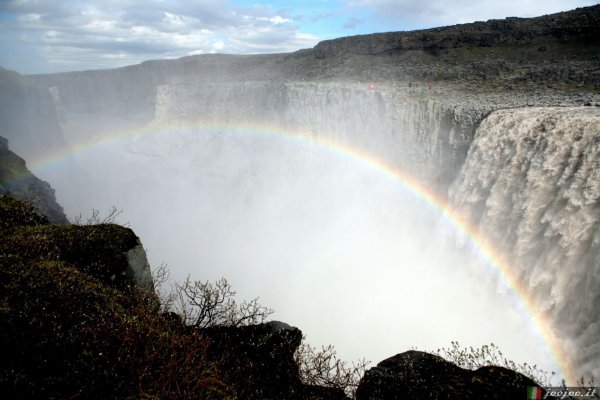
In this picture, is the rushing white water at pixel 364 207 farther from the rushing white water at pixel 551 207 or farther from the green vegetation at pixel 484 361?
the green vegetation at pixel 484 361

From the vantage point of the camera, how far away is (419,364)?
8.43 m

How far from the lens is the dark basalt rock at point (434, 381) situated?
23.3 feet

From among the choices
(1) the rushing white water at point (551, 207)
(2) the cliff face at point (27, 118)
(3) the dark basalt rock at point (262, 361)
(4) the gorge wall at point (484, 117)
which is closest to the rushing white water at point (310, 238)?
(1) the rushing white water at point (551, 207)

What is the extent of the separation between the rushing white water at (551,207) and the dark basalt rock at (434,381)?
6705mm

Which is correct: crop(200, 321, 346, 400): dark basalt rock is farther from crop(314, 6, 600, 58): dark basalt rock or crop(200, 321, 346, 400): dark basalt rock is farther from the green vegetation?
crop(314, 6, 600, 58): dark basalt rock

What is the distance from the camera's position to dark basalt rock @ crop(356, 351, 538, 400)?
7113mm

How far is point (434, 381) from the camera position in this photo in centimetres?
776

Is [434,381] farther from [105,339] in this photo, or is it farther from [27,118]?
[27,118]

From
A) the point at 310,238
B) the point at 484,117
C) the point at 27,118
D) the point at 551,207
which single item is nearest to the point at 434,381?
the point at 551,207

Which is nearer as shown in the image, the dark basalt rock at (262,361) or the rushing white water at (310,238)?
the dark basalt rock at (262,361)

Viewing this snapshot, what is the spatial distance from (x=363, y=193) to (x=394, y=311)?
1564 cm

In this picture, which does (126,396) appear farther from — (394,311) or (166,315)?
(394,311)

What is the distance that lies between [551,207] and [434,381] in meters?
11.0

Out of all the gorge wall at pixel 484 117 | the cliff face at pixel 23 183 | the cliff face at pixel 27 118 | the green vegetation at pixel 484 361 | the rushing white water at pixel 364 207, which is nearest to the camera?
the green vegetation at pixel 484 361
